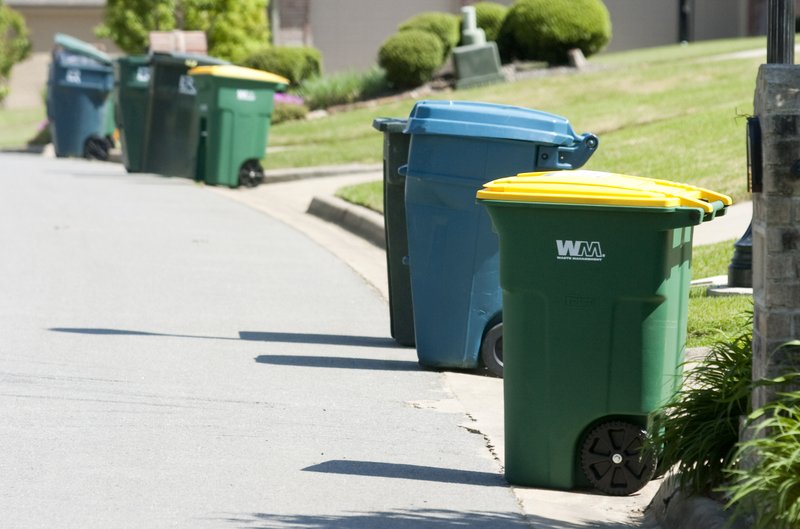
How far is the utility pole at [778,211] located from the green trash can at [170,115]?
14.5 m

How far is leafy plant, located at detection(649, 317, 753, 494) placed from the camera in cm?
530

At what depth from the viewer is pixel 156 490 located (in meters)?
5.81

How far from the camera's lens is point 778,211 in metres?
4.75

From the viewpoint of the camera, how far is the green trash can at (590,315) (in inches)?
227

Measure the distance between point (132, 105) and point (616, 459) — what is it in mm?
15305

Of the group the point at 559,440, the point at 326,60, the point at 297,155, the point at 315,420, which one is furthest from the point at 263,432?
the point at 326,60

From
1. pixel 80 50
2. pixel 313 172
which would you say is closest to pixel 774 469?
pixel 313 172

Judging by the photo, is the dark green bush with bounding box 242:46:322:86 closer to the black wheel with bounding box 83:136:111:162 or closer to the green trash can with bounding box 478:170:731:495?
the black wheel with bounding box 83:136:111:162

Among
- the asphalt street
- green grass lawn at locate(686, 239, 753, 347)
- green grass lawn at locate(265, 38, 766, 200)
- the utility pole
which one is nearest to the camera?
the utility pole

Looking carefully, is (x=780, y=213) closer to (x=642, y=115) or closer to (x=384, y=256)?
(x=384, y=256)

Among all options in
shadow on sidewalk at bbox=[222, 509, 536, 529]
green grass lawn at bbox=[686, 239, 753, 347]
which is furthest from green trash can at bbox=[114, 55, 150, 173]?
shadow on sidewalk at bbox=[222, 509, 536, 529]

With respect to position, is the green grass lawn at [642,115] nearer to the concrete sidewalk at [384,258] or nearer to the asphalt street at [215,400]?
the concrete sidewalk at [384,258]

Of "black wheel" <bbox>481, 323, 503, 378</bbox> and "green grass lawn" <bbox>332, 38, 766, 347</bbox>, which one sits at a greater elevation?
"green grass lawn" <bbox>332, 38, 766, 347</bbox>

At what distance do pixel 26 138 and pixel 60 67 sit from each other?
27.3 feet
